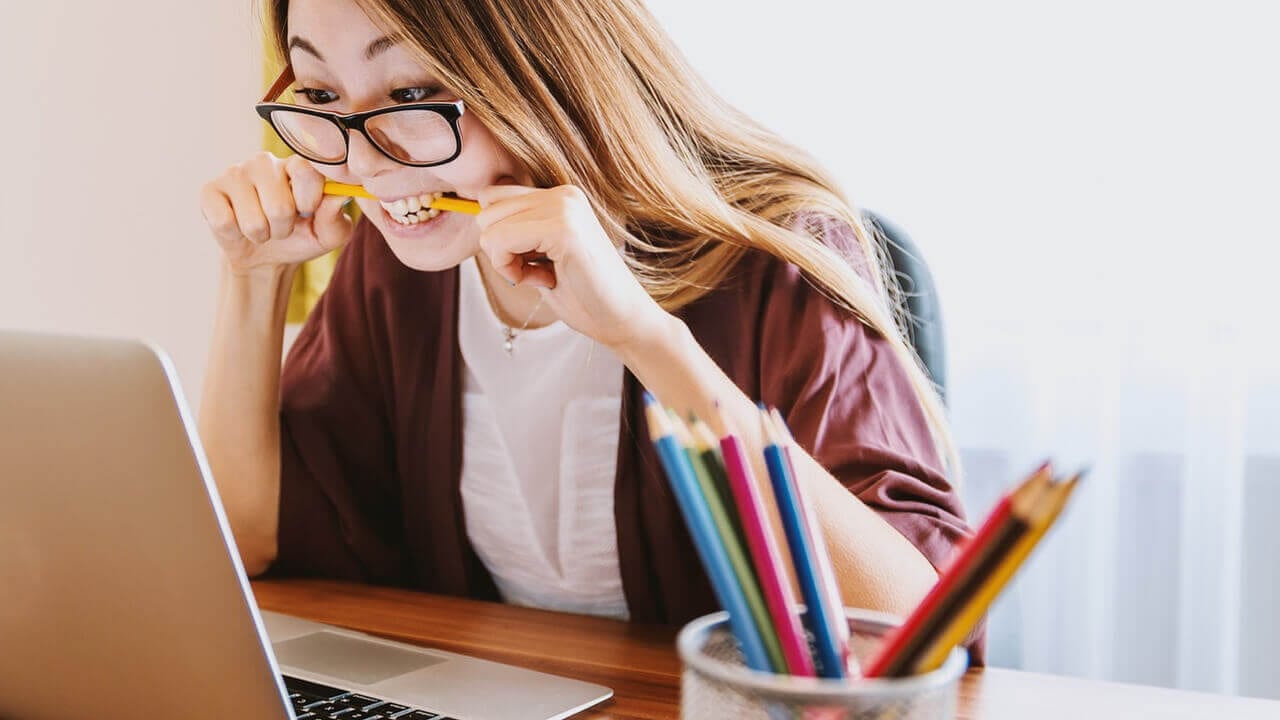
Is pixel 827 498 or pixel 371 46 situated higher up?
pixel 371 46

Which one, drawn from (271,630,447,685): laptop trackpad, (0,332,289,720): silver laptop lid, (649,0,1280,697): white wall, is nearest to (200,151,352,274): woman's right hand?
A: (271,630,447,685): laptop trackpad

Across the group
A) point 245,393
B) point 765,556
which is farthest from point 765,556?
point 245,393

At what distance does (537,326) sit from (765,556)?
835 millimetres

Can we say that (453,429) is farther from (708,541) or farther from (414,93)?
(708,541)

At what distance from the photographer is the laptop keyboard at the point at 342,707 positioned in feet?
2.24

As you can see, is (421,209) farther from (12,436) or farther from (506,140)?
(12,436)

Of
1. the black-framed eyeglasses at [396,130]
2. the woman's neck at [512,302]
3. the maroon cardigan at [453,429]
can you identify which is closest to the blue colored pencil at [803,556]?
the maroon cardigan at [453,429]

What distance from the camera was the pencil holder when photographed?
37 centimetres

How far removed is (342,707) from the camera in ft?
2.30

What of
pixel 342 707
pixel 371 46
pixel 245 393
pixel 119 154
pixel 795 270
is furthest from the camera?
pixel 119 154

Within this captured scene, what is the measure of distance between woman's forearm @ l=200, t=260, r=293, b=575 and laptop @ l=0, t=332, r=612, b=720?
0.52m

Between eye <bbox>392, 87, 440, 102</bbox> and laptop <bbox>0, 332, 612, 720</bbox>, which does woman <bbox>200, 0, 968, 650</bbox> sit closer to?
eye <bbox>392, 87, 440, 102</bbox>

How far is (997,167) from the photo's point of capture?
5.77 ft

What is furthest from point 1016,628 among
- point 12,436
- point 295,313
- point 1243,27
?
point 295,313
